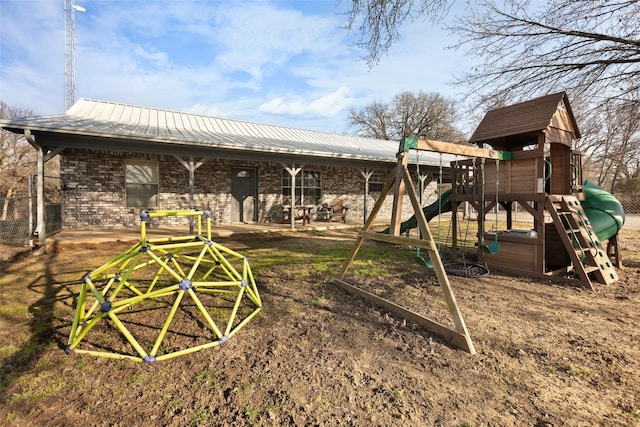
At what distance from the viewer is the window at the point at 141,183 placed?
10.2 metres

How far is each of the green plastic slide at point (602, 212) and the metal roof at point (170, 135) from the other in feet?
21.9

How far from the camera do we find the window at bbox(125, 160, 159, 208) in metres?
10.2

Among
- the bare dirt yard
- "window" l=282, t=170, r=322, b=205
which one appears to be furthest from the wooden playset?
"window" l=282, t=170, r=322, b=205

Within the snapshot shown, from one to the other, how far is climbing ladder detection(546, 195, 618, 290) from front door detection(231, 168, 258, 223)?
9.62 metres

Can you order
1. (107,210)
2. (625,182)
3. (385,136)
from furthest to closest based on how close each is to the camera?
(385,136), (625,182), (107,210)

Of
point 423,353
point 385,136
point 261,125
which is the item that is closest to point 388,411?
point 423,353

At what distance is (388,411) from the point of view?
2104mm

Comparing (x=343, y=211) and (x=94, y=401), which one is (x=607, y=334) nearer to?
(x=94, y=401)

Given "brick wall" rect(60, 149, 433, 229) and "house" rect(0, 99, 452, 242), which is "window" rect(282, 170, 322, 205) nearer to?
"house" rect(0, 99, 452, 242)

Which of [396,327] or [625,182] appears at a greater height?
[625,182]

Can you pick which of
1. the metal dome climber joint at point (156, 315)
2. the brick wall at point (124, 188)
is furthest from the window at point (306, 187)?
the metal dome climber joint at point (156, 315)

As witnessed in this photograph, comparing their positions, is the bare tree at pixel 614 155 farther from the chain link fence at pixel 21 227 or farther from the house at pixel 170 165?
the chain link fence at pixel 21 227

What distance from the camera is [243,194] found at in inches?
479

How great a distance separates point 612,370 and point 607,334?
91 cm
